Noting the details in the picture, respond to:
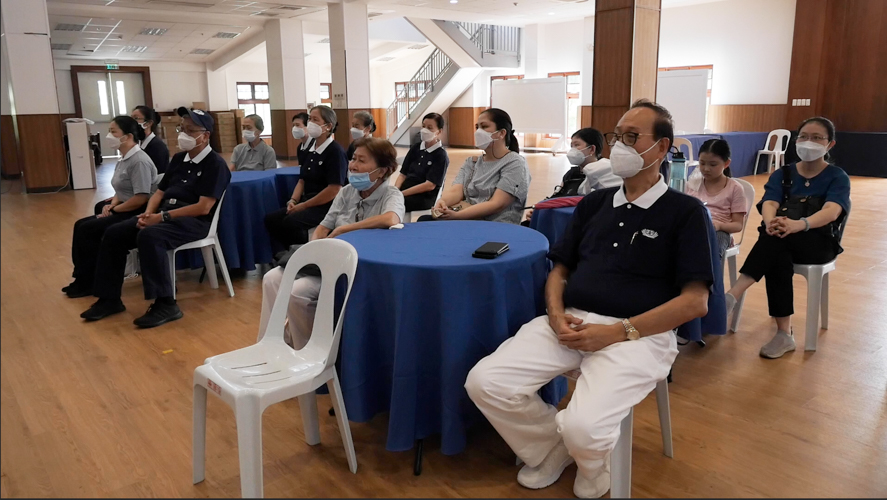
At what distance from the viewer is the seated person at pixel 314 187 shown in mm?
4500

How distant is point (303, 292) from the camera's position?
8.16ft

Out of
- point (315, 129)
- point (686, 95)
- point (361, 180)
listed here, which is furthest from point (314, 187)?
point (686, 95)

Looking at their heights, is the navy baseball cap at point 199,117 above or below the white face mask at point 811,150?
above

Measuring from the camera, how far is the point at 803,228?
309 cm

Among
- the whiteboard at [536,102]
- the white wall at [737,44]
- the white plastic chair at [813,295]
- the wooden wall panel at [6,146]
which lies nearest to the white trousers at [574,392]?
the wooden wall panel at [6,146]

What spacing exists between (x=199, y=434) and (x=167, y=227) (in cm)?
207

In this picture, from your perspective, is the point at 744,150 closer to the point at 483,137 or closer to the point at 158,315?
the point at 483,137

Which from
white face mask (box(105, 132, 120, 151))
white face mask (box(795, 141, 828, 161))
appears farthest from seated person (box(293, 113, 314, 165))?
white face mask (box(795, 141, 828, 161))

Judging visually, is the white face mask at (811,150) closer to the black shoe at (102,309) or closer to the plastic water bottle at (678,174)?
the plastic water bottle at (678,174)

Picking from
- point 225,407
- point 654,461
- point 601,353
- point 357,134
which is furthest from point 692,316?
point 357,134

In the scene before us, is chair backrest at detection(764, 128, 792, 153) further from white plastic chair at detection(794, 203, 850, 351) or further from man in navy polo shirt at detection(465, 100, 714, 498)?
man in navy polo shirt at detection(465, 100, 714, 498)

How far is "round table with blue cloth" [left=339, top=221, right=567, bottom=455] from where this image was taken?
Result: 2.10 metres

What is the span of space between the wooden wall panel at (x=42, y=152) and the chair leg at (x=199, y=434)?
28.5 feet

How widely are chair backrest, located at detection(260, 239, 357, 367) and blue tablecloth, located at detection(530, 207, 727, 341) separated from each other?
99cm
